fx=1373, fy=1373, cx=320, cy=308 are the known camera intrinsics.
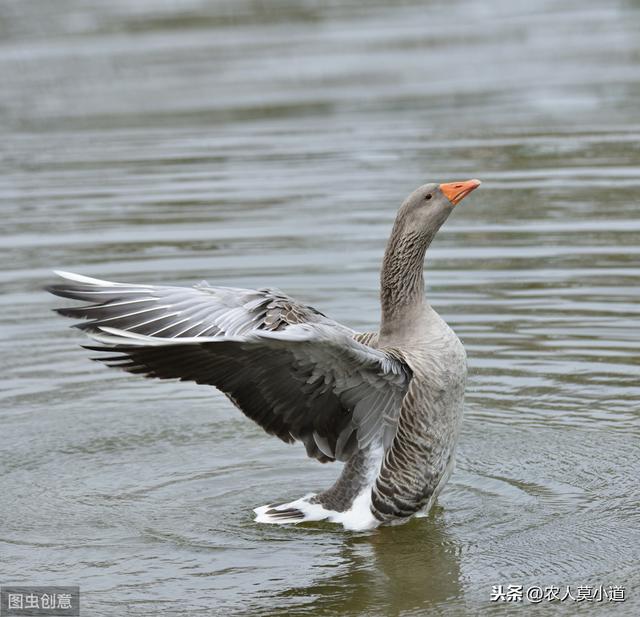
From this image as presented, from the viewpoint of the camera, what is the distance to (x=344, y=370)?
7059 millimetres

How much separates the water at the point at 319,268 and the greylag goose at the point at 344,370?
0.91ft

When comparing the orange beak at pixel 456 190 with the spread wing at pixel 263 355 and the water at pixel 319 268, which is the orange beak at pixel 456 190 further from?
the water at pixel 319 268

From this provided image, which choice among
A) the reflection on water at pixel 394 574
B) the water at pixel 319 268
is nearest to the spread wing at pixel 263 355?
the reflection on water at pixel 394 574

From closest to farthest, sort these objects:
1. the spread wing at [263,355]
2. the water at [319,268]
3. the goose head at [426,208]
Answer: the spread wing at [263,355], the water at [319,268], the goose head at [426,208]

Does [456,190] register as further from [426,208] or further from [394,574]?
[394,574]

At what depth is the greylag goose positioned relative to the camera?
690 centimetres

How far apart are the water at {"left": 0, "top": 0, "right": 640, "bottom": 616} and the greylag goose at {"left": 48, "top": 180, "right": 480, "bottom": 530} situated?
28 cm

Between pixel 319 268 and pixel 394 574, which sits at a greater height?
pixel 319 268

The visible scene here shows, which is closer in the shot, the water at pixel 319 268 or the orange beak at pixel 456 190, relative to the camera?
the water at pixel 319 268

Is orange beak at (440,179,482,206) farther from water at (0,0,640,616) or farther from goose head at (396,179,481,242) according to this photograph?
water at (0,0,640,616)

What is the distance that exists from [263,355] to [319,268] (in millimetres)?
5519

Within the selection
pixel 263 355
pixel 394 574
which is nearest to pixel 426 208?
pixel 263 355

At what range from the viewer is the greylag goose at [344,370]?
6898 mm

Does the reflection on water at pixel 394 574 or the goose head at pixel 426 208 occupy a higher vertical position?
the goose head at pixel 426 208
